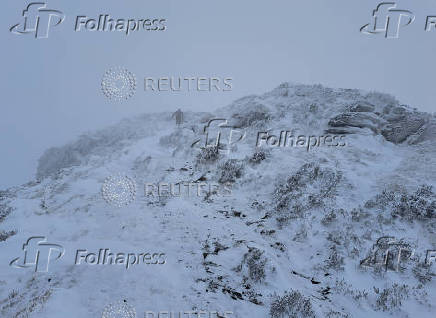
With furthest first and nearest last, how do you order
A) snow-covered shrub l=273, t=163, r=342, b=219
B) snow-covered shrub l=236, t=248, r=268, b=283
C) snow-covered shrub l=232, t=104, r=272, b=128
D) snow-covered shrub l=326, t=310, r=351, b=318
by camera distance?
snow-covered shrub l=232, t=104, r=272, b=128 < snow-covered shrub l=273, t=163, r=342, b=219 < snow-covered shrub l=236, t=248, r=268, b=283 < snow-covered shrub l=326, t=310, r=351, b=318

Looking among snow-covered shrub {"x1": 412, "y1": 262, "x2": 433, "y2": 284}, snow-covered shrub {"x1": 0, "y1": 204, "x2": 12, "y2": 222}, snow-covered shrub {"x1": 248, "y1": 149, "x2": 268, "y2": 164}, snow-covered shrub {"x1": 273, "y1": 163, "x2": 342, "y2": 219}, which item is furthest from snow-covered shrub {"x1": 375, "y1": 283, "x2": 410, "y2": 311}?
snow-covered shrub {"x1": 0, "y1": 204, "x2": 12, "y2": 222}

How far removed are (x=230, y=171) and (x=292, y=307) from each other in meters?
9.06

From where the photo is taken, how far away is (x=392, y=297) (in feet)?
25.4

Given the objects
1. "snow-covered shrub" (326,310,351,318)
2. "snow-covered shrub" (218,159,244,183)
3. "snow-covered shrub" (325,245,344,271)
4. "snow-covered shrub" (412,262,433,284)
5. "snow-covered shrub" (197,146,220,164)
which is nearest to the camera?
"snow-covered shrub" (326,310,351,318)

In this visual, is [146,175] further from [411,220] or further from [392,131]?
[392,131]

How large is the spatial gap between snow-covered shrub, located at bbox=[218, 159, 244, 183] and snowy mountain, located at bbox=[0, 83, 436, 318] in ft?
0.24

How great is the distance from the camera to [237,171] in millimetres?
15555

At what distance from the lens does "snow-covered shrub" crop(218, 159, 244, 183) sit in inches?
599

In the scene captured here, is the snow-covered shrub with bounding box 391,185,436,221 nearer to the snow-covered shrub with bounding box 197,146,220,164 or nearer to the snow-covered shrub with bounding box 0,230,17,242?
the snow-covered shrub with bounding box 197,146,220,164

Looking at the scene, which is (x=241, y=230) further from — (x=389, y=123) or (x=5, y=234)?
(x=389, y=123)

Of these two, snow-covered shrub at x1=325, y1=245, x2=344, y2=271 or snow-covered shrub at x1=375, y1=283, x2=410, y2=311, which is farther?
snow-covered shrub at x1=325, y1=245, x2=344, y2=271

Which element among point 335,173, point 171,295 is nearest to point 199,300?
point 171,295

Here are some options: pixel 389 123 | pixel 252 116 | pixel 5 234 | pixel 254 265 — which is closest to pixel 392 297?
pixel 254 265

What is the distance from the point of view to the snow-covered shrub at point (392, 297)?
7499 mm
